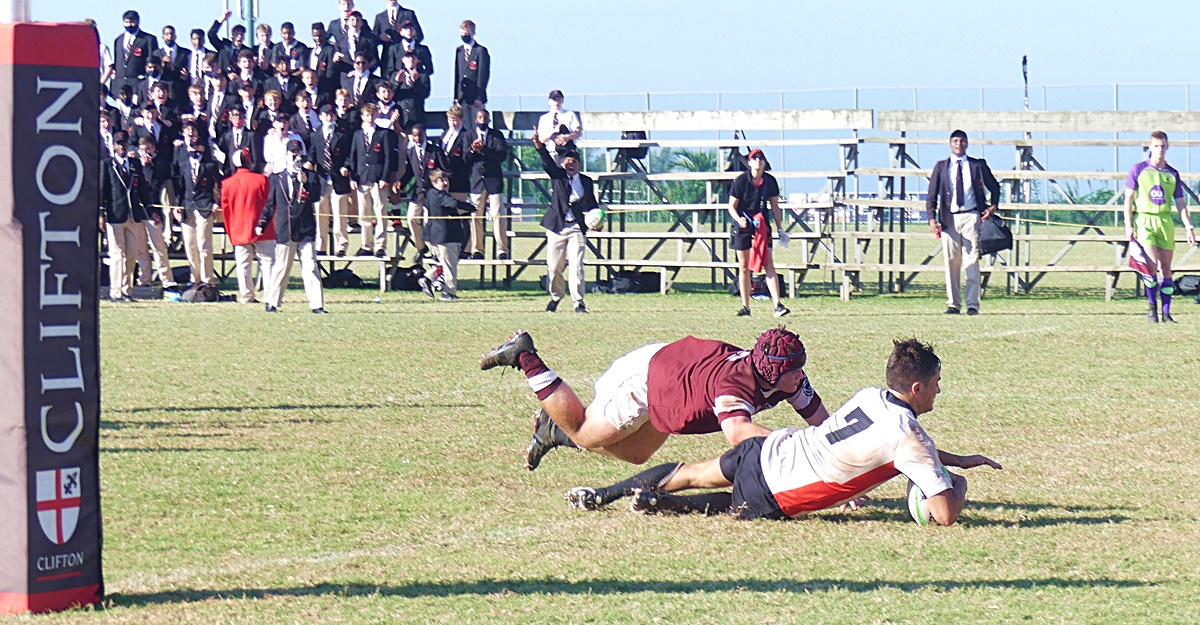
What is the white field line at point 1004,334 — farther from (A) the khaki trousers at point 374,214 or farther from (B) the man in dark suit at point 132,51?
(B) the man in dark suit at point 132,51

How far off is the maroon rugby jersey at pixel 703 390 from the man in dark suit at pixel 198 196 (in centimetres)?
1543

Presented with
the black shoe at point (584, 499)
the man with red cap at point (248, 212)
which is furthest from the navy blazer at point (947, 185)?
the black shoe at point (584, 499)

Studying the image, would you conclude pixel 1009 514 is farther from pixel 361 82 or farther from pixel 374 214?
pixel 361 82

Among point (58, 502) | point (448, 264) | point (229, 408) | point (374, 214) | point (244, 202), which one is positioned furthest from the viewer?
point (374, 214)

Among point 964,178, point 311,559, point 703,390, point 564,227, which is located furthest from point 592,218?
point 311,559

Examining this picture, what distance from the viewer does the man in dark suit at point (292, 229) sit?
58.4 feet

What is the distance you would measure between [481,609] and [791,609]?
3.48 ft

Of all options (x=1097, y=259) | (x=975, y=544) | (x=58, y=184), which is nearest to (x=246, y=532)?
(x=58, y=184)

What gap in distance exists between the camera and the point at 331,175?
22.1 metres

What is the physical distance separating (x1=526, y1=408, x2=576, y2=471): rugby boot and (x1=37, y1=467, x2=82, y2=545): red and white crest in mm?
3100

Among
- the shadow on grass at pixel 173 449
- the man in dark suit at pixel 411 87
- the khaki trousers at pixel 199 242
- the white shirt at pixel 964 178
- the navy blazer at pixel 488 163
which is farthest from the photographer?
the man in dark suit at pixel 411 87

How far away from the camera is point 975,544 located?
6.15 meters

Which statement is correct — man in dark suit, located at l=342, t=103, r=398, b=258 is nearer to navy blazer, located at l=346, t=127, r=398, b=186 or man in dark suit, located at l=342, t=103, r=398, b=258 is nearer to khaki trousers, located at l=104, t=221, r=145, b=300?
navy blazer, located at l=346, t=127, r=398, b=186

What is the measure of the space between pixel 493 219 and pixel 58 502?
17.9 m
